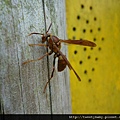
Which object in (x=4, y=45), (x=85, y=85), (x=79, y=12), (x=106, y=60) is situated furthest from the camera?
(x=106, y=60)

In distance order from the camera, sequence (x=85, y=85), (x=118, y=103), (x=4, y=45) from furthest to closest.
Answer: (x=118, y=103) < (x=85, y=85) < (x=4, y=45)

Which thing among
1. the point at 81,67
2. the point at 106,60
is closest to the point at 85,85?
the point at 81,67

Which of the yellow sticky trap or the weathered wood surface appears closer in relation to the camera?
the weathered wood surface

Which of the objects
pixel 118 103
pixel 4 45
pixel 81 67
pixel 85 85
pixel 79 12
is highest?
pixel 79 12

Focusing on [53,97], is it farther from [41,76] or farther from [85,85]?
[85,85]

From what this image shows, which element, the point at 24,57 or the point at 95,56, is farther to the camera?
the point at 95,56

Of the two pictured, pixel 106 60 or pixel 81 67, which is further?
pixel 106 60

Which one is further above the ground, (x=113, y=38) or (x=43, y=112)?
(x=113, y=38)

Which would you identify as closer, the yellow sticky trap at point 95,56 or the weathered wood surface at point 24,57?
the weathered wood surface at point 24,57
